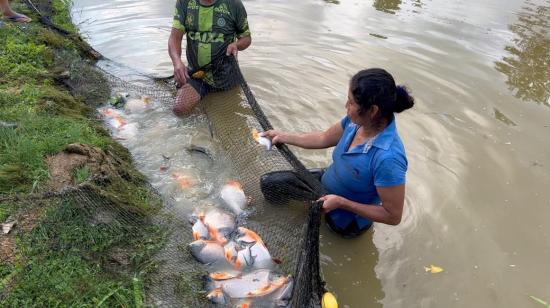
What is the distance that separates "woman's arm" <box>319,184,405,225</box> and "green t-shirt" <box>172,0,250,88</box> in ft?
9.66

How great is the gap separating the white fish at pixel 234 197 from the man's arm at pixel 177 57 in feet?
6.63

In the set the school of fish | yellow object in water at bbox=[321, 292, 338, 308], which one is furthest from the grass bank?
yellow object in water at bbox=[321, 292, 338, 308]

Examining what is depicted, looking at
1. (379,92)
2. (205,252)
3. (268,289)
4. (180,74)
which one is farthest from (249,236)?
(180,74)

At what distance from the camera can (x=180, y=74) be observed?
530cm

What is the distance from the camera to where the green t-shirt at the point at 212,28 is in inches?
205

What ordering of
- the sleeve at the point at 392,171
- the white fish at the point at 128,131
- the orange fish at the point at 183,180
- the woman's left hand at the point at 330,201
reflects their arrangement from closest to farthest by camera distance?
the sleeve at the point at 392,171 < the woman's left hand at the point at 330,201 < the orange fish at the point at 183,180 < the white fish at the point at 128,131

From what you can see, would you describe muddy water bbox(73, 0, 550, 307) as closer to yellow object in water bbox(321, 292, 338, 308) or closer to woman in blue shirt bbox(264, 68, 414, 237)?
yellow object in water bbox(321, 292, 338, 308)

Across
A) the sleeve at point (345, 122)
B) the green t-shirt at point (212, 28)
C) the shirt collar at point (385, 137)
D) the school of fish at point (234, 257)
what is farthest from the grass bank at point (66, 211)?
the shirt collar at point (385, 137)

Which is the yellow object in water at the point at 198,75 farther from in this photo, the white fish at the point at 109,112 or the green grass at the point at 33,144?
the green grass at the point at 33,144

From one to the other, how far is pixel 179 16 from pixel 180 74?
0.71 metres

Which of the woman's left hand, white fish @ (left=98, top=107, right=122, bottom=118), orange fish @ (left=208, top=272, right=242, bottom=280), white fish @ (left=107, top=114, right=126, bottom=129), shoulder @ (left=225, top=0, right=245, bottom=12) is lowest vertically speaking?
→ orange fish @ (left=208, top=272, right=242, bottom=280)

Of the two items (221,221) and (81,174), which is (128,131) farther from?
(221,221)

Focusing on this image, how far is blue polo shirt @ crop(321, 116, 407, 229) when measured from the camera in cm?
278

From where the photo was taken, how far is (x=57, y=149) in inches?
148
